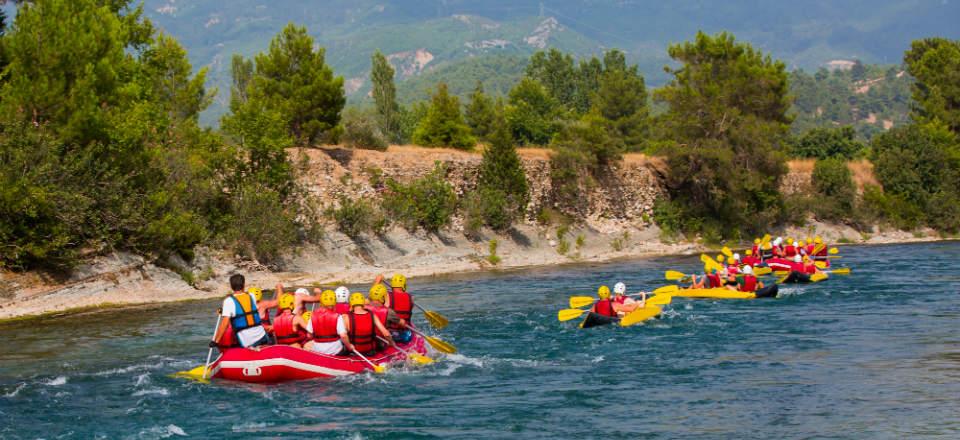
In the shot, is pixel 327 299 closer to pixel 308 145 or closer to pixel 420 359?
pixel 420 359

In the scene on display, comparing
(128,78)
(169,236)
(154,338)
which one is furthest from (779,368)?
(128,78)

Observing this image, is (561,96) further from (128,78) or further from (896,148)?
(128,78)

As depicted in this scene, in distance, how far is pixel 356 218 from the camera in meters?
38.5

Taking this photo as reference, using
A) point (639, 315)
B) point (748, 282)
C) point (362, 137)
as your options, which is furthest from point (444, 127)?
point (639, 315)

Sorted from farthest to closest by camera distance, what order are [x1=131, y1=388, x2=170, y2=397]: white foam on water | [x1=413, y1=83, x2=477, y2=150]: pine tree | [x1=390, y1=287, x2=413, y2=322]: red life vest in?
[x1=413, y1=83, x2=477, y2=150]: pine tree, [x1=390, y1=287, x2=413, y2=322]: red life vest, [x1=131, y1=388, x2=170, y2=397]: white foam on water

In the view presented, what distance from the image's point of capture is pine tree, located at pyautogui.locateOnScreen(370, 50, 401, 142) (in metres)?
63.0

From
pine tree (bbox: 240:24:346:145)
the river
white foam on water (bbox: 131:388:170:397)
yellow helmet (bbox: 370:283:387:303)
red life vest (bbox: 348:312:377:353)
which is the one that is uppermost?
pine tree (bbox: 240:24:346:145)

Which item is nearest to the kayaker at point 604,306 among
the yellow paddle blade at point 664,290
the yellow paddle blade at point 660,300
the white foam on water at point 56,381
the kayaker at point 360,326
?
the yellow paddle blade at point 660,300

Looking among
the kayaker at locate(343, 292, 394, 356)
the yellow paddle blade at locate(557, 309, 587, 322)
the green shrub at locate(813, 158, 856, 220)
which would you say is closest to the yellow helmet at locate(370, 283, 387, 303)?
the kayaker at locate(343, 292, 394, 356)

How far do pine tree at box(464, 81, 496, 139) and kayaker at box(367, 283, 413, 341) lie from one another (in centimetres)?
4454

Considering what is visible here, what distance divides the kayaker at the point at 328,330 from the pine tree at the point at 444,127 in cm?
3225

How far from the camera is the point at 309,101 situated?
41.9 meters

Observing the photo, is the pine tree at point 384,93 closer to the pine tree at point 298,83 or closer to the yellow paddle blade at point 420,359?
the pine tree at point 298,83

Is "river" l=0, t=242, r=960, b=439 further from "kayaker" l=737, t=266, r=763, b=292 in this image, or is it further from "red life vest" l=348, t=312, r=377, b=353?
"kayaker" l=737, t=266, r=763, b=292
